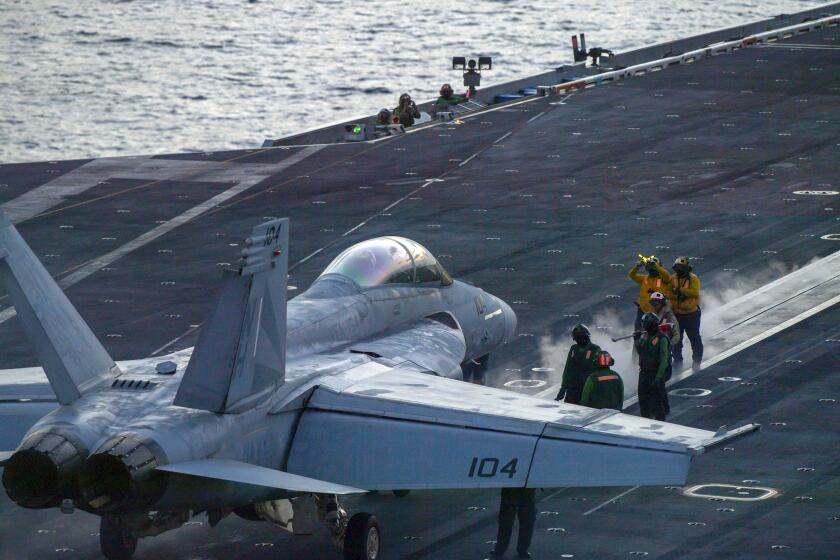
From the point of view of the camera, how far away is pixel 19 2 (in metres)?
174

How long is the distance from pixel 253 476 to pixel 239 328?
184 cm

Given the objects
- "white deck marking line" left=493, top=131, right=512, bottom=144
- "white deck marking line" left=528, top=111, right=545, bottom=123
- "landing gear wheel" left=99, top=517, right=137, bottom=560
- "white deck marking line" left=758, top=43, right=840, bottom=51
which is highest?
"white deck marking line" left=758, top=43, right=840, bottom=51

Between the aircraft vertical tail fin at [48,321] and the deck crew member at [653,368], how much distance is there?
32.2ft

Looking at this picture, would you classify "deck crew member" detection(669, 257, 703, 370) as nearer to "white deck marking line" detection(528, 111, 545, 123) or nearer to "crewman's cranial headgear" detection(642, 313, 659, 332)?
"crewman's cranial headgear" detection(642, 313, 659, 332)

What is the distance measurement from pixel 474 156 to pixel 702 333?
1826 cm

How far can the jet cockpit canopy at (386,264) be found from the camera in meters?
25.7

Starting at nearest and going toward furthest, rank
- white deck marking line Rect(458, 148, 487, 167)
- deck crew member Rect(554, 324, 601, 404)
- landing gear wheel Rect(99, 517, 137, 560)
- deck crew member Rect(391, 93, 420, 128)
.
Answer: landing gear wheel Rect(99, 517, 137, 560) → deck crew member Rect(554, 324, 601, 404) → white deck marking line Rect(458, 148, 487, 167) → deck crew member Rect(391, 93, 420, 128)

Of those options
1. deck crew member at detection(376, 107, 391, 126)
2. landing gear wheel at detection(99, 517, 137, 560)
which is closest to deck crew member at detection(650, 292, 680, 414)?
landing gear wheel at detection(99, 517, 137, 560)

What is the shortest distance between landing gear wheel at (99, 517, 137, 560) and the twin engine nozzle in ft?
11.5

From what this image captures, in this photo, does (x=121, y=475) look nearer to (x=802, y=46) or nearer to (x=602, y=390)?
(x=602, y=390)

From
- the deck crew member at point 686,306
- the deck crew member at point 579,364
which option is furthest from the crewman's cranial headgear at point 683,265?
the deck crew member at point 579,364

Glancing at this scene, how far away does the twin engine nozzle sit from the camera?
62.0ft

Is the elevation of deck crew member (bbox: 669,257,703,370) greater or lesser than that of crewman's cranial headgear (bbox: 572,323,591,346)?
lesser

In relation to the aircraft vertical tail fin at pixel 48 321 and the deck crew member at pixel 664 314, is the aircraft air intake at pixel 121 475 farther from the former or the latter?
the deck crew member at pixel 664 314
